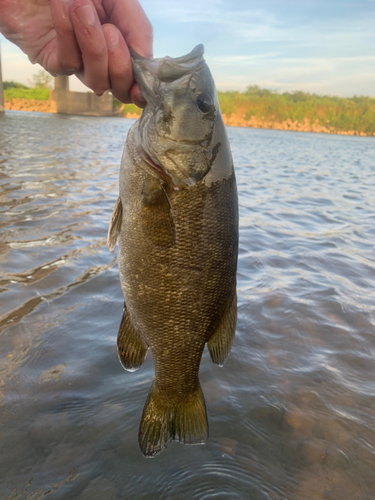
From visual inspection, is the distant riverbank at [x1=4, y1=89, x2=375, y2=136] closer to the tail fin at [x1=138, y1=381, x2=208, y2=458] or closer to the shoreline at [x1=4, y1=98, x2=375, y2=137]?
the shoreline at [x1=4, y1=98, x2=375, y2=137]

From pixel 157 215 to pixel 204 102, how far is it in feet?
2.18

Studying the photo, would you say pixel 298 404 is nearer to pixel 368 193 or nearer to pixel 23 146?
pixel 368 193

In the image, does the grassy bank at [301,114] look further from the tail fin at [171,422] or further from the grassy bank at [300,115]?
the tail fin at [171,422]

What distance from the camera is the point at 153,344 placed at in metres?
2.17

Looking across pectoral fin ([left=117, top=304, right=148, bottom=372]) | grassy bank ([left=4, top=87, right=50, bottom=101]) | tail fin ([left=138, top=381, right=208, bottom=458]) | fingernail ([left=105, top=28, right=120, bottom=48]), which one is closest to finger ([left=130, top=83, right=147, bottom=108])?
fingernail ([left=105, top=28, right=120, bottom=48])

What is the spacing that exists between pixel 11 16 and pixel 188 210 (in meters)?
1.74

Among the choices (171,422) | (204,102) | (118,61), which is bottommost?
(171,422)

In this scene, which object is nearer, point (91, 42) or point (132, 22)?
point (91, 42)

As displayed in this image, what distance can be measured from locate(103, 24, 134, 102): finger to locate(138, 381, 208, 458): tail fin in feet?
5.64

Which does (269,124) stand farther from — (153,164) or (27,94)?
(153,164)

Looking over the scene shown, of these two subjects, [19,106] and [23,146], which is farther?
[19,106]

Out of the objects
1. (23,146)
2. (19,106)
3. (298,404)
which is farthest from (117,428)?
→ (19,106)

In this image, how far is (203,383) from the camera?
330cm

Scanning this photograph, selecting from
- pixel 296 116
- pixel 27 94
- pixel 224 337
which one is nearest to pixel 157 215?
pixel 224 337
